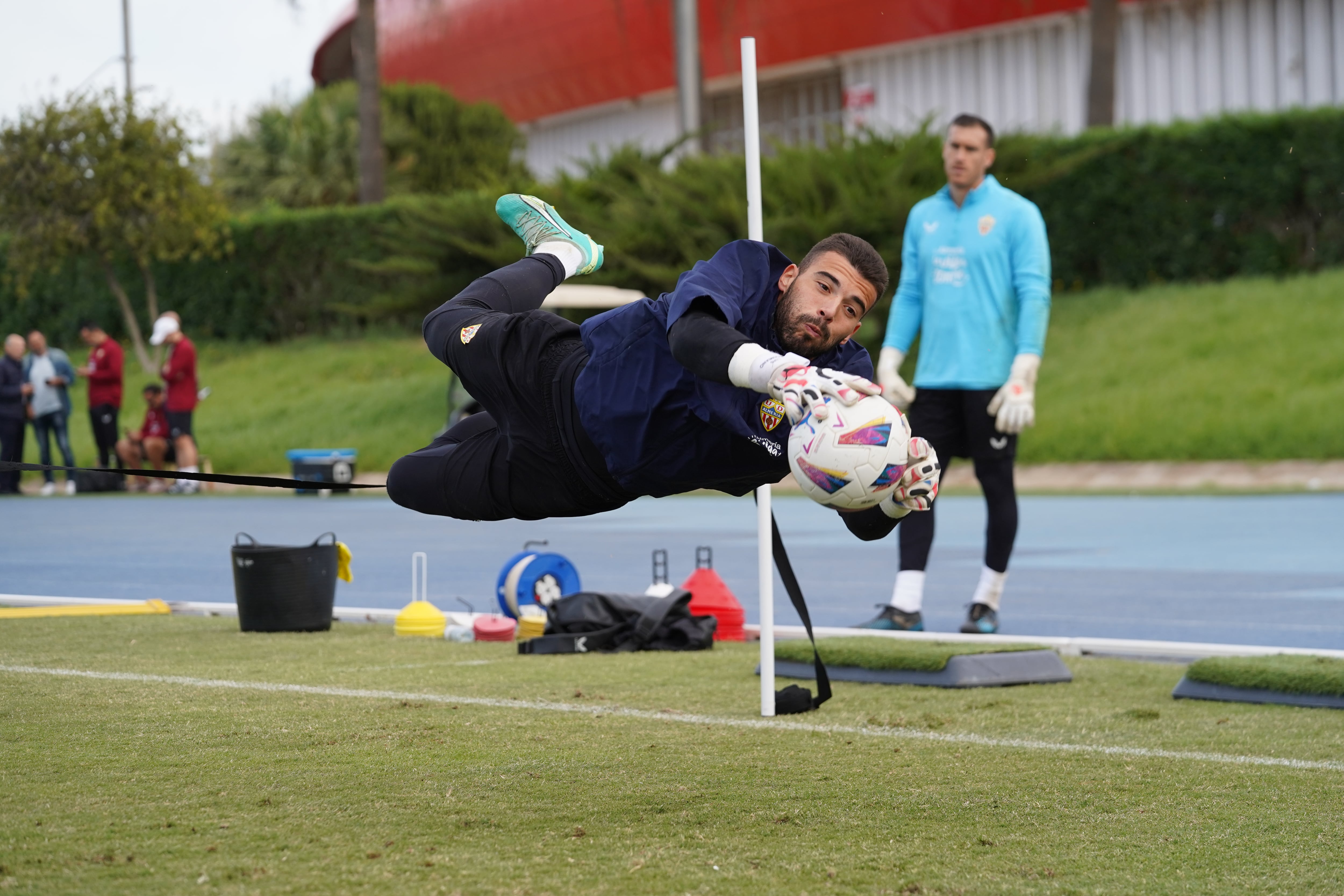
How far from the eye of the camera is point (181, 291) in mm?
33750

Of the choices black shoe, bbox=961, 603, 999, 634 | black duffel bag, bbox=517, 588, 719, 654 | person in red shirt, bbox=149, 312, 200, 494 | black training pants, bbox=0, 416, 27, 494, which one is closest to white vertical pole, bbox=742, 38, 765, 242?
black duffel bag, bbox=517, 588, 719, 654

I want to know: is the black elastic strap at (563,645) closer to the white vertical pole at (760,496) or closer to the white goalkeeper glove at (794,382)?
the white vertical pole at (760,496)

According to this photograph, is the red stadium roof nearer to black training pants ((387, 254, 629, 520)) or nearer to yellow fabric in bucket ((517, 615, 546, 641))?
yellow fabric in bucket ((517, 615, 546, 641))

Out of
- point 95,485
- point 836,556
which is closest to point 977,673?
point 836,556

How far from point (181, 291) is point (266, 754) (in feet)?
101

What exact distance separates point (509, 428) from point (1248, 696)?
10.1ft

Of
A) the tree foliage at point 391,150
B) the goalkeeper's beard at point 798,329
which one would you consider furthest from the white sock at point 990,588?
the tree foliage at point 391,150

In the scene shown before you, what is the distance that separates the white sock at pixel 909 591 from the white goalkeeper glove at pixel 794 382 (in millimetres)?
4226

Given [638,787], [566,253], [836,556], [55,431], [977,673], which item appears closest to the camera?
[638,787]

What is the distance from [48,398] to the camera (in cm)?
2078

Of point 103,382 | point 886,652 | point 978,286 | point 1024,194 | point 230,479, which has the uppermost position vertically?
point 1024,194

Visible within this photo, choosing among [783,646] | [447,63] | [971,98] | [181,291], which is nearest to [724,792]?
[783,646]

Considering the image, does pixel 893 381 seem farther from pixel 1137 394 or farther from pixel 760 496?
pixel 1137 394

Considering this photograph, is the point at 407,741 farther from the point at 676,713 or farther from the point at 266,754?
the point at 676,713
